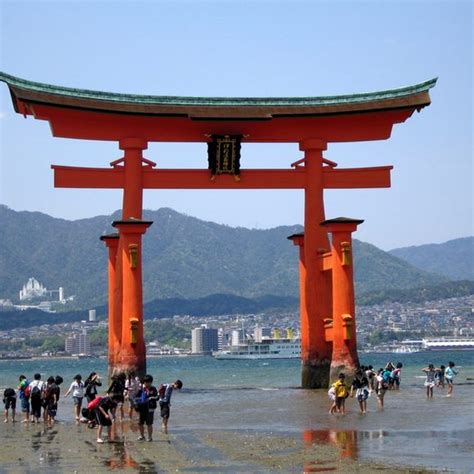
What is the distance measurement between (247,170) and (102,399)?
61.2ft

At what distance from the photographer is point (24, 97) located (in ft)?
120

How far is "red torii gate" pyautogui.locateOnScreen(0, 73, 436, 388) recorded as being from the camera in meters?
36.9

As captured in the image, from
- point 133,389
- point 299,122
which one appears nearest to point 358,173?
point 299,122

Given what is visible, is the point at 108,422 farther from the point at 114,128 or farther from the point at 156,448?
the point at 114,128

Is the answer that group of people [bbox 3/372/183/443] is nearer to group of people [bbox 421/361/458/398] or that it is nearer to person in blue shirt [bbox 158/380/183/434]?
person in blue shirt [bbox 158/380/183/434]

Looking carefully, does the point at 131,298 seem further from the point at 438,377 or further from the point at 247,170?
the point at 438,377

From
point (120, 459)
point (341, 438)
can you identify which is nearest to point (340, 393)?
point (341, 438)

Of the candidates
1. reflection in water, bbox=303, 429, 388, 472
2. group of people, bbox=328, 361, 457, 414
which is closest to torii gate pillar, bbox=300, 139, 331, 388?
group of people, bbox=328, 361, 457, 414

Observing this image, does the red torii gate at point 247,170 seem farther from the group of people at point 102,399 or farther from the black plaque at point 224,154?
the group of people at point 102,399

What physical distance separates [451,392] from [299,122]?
1130cm

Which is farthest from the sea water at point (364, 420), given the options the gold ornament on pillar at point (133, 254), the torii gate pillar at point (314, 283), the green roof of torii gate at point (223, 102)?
the green roof of torii gate at point (223, 102)

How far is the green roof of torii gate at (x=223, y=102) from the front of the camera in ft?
121

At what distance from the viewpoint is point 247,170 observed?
40.1 m

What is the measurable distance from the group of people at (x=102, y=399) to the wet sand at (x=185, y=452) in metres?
0.45
